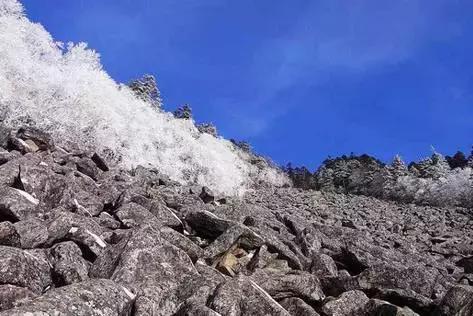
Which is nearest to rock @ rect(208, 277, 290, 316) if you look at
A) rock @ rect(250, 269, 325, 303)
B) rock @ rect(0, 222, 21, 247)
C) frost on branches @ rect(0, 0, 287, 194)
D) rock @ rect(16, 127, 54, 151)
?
rock @ rect(250, 269, 325, 303)

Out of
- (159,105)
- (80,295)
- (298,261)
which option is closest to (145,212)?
(298,261)

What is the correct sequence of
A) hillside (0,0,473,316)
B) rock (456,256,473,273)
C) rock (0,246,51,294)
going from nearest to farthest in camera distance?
rock (0,246,51,294)
hillside (0,0,473,316)
rock (456,256,473,273)

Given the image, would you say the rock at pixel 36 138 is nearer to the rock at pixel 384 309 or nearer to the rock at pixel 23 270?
the rock at pixel 23 270

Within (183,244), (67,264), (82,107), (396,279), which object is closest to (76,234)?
(67,264)

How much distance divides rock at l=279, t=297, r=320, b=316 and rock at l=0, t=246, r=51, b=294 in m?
4.64

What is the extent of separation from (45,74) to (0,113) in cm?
559

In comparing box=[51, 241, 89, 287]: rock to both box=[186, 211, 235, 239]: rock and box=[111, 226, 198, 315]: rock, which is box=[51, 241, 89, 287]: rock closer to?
box=[111, 226, 198, 315]: rock

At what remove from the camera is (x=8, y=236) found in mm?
10070

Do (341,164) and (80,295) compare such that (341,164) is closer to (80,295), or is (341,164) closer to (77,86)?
(77,86)

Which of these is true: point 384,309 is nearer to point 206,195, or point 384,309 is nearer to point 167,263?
point 167,263

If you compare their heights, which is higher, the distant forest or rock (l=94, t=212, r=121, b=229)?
the distant forest

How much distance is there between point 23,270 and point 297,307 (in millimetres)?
5257

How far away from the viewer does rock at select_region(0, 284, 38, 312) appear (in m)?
7.72

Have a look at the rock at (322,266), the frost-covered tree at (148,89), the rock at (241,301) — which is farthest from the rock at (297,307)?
the frost-covered tree at (148,89)
